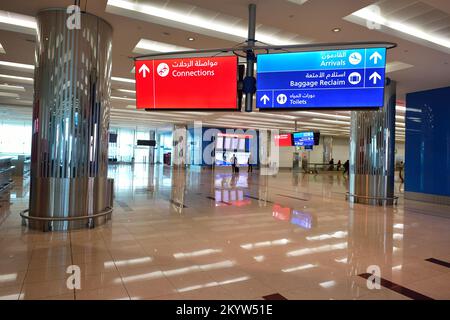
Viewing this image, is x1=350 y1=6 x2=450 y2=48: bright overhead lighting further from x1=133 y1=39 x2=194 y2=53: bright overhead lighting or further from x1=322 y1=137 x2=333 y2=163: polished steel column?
x1=322 y1=137 x2=333 y2=163: polished steel column

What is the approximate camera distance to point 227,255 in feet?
13.9

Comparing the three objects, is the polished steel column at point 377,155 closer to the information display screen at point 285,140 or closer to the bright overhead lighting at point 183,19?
the bright overhead lighting at point 183,19

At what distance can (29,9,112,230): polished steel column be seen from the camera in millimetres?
5348

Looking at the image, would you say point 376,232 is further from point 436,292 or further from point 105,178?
point 105,178

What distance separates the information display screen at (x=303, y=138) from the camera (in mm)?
22211

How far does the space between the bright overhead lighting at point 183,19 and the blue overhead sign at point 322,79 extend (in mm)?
2423

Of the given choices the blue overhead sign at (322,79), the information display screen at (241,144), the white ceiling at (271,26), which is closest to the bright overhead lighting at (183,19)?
the white ceiling at (271,26)

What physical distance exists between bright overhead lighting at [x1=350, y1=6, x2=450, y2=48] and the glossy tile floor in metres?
4.00

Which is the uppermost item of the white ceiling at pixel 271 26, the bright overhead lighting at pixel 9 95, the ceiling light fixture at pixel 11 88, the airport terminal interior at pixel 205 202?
the ceiling light fixture at pixel 11 88

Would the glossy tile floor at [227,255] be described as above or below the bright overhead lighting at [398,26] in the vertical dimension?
below

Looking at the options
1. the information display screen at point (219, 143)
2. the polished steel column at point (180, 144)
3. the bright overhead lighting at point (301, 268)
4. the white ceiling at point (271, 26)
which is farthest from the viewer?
the information display screen at point (219, 143)

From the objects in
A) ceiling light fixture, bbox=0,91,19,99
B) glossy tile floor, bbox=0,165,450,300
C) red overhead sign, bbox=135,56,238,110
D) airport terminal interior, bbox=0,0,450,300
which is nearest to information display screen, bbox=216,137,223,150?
ceiling light fixture, bbox=0,91,19,99

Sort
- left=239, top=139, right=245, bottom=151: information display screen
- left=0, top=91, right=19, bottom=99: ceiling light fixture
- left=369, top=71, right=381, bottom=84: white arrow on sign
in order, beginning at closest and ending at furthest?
left=369, top=71, right=381, bottom=84: white arrow on sign, left=0, top=91, right=19, bottom=99: ceiling light fixture, left=239, top=139, right=245, bottom=151: information display screen
